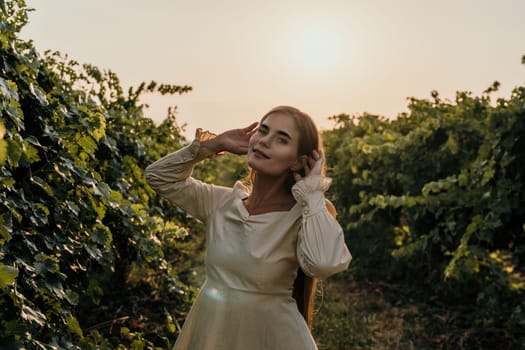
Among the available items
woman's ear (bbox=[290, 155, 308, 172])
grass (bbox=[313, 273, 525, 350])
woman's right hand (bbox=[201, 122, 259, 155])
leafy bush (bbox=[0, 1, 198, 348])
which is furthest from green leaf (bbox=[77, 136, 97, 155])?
grass (bbox=[313, 273, 525, 350])

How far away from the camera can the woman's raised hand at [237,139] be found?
2.44 m

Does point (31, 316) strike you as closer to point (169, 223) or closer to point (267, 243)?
point (267, 243)

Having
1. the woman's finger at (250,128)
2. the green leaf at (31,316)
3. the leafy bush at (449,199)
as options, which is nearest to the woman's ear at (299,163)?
the woman's finger at (250,128)

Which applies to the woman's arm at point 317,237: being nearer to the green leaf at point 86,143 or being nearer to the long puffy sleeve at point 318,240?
the long puffy sleeve at point 318,240

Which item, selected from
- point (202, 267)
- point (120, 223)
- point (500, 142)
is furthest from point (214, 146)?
point (202, 267)

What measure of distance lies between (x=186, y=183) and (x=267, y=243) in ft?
1.58

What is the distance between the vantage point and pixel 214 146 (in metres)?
2.47

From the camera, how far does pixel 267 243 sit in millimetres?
2188

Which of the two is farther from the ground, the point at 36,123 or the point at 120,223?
the point at 36,123

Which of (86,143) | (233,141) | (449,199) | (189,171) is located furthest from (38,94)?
(449,199)

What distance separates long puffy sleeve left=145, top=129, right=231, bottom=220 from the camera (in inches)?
96.8

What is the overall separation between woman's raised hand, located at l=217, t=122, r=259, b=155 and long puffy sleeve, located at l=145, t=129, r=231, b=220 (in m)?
0.08

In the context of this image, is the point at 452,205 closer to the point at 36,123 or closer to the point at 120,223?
the point at 120,223

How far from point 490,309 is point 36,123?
14.4 feet
